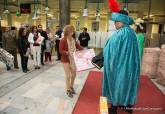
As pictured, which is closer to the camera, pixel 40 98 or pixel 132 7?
pixel 40 98

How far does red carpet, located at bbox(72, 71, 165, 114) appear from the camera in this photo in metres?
3.50

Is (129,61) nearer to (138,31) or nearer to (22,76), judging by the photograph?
(138,31)

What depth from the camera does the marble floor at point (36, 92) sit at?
3.54m

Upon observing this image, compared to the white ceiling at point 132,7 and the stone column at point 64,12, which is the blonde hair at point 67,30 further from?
the white ceiling at point 132,7

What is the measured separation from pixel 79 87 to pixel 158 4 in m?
9.93

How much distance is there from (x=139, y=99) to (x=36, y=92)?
214 cm

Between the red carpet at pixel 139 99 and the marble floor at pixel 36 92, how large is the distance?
0.50 ft

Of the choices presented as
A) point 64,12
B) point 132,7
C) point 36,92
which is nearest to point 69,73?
point 36,92

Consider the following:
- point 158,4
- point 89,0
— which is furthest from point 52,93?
point 158,4

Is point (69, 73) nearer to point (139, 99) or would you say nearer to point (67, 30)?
point (67, 30)

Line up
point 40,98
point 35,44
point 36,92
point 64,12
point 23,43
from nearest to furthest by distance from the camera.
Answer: point 40,98 < point 36,92 < point 23,43 < point 35,44 < point 64,12

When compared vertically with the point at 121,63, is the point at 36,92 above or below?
below

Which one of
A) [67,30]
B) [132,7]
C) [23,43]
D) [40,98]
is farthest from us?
[132,7]

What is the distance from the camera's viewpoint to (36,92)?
14.2 ft
